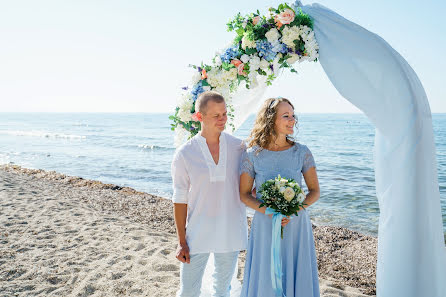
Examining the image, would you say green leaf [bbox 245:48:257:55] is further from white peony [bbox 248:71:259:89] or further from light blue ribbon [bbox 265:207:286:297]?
light blue ribbon [bbox 265:207:286:297]

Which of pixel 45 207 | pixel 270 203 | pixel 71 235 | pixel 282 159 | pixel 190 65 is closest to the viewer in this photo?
pixel 270 203

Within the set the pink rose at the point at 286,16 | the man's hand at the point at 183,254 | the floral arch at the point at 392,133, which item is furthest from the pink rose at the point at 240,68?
the man's hand at the point at 183,254

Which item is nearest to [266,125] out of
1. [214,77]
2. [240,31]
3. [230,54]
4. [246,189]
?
[246,189]

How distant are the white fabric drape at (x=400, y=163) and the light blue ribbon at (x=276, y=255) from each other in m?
1.06

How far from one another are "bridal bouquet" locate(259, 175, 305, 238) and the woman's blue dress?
248 mm

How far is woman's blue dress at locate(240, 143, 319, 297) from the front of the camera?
3.24 meters

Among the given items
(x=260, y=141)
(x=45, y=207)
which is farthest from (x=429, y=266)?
(x=45, y=207)

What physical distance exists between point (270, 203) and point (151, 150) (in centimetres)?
2338

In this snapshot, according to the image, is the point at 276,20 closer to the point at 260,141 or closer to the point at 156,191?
the point at 260,141

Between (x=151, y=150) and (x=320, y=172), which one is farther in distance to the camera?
(x=151, y=150)

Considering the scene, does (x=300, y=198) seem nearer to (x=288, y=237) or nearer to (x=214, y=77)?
(x=288, y=237)

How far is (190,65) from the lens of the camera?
4.26m

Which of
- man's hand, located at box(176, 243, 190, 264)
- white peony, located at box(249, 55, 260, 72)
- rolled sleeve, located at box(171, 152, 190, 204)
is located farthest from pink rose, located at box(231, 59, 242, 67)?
man's hand, located at box(176, 243, 190, 264)

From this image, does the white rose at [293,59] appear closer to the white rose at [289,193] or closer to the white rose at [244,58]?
the white rose at [244,58]
